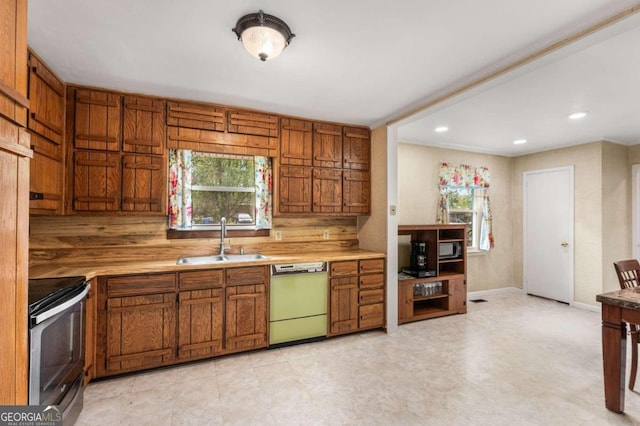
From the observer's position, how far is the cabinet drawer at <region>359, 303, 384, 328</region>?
358 cm

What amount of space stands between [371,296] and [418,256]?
102 centimetres

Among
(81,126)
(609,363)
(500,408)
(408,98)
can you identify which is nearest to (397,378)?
(500,408)

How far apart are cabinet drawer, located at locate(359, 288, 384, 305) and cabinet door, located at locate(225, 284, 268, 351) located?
1.15 meters

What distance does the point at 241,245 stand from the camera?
3.58m

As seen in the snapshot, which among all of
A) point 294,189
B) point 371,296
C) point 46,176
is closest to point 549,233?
point 371,296

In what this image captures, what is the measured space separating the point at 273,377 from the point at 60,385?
1.47 m

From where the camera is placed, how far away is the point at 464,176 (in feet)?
16.6

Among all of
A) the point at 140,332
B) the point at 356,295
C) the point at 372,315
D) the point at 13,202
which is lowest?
the point at 372,315

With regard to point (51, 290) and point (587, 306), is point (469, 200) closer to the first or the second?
point (587, 306)

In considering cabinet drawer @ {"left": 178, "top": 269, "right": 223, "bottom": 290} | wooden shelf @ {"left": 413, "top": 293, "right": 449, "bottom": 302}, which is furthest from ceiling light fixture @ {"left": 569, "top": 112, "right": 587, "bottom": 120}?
cabinet drawer @ {"left": 178, "top": 269, "right": 223, "bottom": 290}

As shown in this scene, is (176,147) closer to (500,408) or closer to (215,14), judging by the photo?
(215,14)

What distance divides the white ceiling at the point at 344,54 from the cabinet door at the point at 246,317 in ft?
6.45

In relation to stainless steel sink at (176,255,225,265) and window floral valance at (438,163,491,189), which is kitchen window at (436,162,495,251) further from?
stainless steel sink at (176,255,225,265)

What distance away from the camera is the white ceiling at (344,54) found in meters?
1.75
